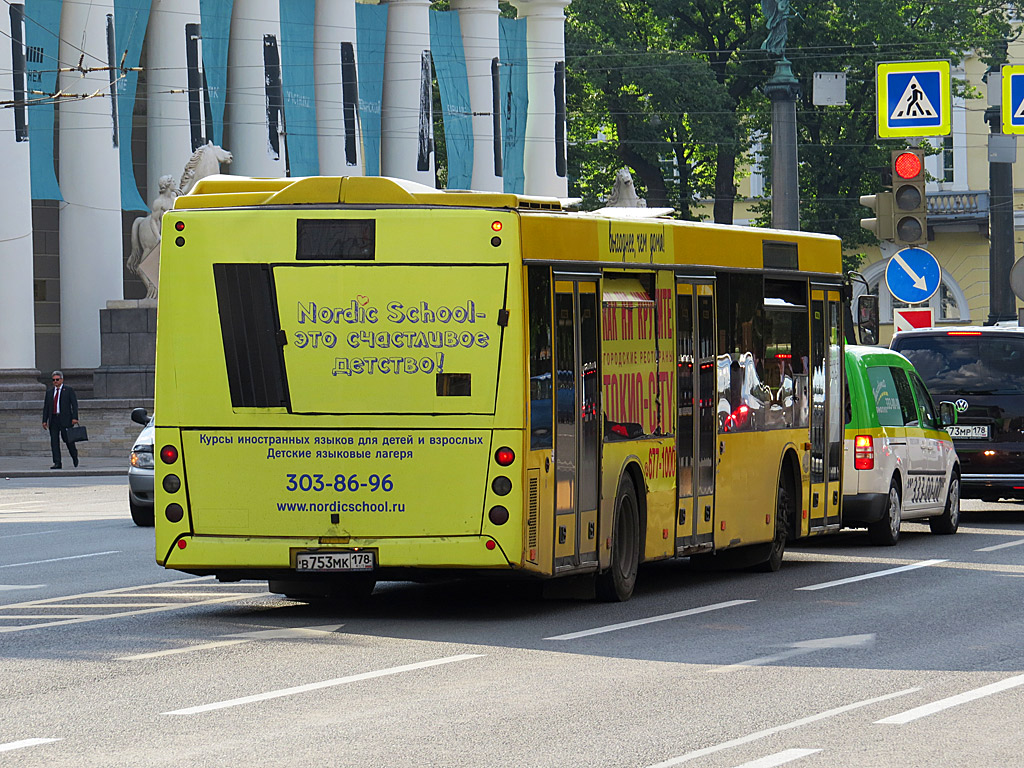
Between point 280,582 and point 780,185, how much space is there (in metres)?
20.3

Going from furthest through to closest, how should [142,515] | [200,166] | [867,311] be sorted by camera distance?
[200,166] < [867,311] < [142,515]

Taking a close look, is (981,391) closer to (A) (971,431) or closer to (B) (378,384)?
(A) (971,431)

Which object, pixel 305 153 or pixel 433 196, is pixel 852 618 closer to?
pixel 433 196

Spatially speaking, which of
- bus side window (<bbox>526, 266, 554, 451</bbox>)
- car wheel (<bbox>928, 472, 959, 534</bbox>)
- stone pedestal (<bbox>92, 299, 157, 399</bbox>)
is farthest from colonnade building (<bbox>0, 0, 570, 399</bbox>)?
bus side window (<bbox>526, 266, 554, 451</bbox>)

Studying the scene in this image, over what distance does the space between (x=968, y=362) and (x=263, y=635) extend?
1330 cm

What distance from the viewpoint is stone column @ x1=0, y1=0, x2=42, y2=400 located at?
1737 inches

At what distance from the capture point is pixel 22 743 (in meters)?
8.29

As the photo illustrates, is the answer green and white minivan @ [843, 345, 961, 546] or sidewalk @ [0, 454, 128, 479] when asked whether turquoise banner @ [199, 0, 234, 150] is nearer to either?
sidewalk @ [0, 454, 128, 479]

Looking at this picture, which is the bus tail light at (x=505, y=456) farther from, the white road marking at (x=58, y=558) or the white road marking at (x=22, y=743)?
the white road marking at (x=58, y=558)

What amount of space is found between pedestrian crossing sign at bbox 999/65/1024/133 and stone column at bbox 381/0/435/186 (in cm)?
2959

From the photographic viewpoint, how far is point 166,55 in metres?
50.0

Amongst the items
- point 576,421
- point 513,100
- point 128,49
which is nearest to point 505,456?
point 576,421

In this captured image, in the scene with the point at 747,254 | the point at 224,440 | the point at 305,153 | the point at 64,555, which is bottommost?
the point at 64,555

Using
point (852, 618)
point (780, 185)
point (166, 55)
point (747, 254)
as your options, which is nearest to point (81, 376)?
point (166, 55)
